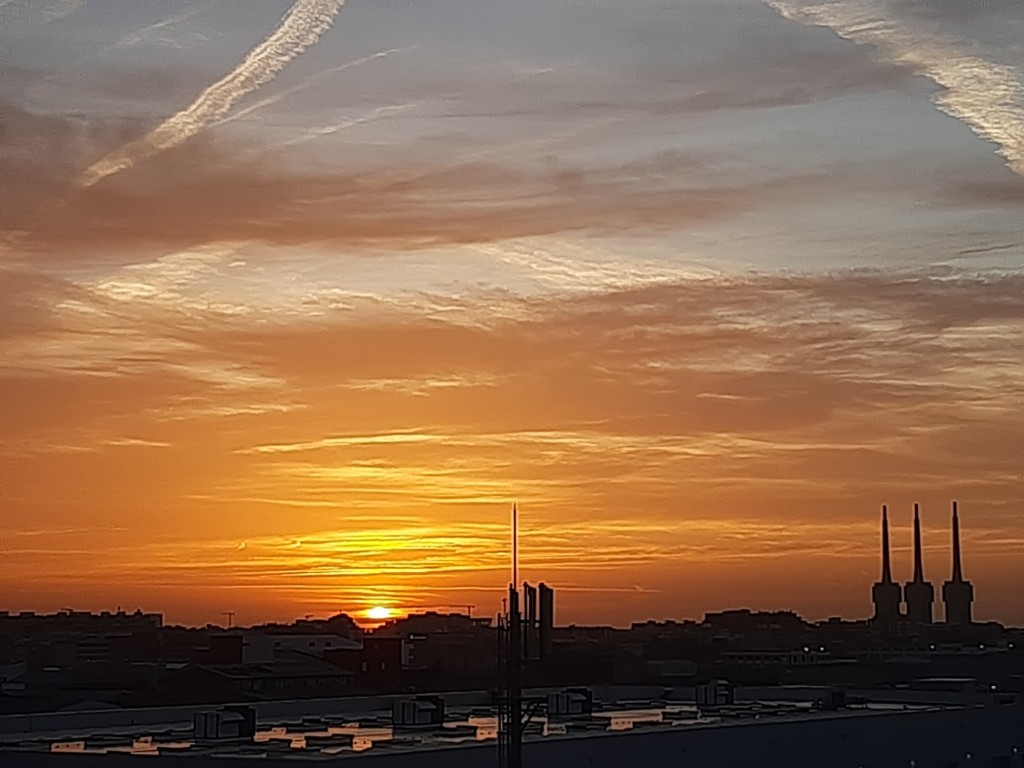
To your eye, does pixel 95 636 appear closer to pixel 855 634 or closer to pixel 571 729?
pixel 855 634

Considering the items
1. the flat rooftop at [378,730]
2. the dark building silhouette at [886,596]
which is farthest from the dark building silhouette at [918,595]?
the flat rooftop at [378,730]

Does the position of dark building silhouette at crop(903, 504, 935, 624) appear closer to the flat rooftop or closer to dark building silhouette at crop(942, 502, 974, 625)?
dark building silhouette at crop(942, 502, 974, 625)

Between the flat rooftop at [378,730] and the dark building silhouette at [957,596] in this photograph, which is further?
the dark building silhouette at [957,596]

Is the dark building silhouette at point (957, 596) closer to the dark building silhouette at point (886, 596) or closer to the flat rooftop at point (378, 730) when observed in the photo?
the dark building silhouette at point (886, 596)

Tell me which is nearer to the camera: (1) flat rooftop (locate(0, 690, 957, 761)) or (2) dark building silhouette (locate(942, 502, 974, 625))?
(1) flat rooftop (locate(0, 690, 957, 761))

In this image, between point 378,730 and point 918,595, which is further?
point 918,595

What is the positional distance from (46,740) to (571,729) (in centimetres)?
1219

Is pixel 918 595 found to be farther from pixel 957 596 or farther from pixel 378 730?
pixel 378 730

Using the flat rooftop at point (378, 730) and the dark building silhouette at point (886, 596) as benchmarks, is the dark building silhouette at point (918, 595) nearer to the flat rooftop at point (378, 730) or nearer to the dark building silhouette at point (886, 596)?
the dark building silhouette at point (886, 596)

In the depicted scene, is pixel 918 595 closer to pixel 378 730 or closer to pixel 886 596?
pixel 886 596

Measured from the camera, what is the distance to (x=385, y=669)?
88.9 metres

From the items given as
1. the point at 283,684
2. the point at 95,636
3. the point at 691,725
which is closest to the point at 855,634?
the point at 95,636

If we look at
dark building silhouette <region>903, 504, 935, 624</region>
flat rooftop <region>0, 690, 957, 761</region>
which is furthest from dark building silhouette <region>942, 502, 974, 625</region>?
flat rooftop <region>0, 690, 957, 761</region>

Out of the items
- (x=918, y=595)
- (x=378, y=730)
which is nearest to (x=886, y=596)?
(x=918, y=595)
